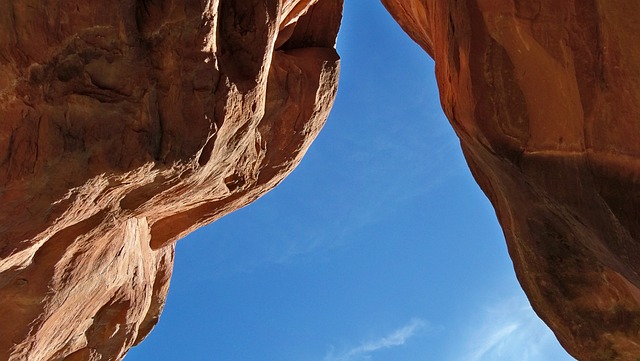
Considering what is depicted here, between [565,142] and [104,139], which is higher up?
[104,139]

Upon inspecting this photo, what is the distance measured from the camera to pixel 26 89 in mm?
6648

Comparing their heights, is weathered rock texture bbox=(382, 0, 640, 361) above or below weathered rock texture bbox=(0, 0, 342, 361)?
below

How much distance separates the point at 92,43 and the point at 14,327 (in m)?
4.33

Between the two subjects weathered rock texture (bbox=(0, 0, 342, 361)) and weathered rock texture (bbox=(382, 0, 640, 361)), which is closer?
weathered rock texture (bbox=(0, 0, 342, 361))

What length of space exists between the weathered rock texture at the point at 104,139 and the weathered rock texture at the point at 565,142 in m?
3.78

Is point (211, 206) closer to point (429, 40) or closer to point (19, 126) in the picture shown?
point (19, 126)

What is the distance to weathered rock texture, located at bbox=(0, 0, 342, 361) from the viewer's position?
6672 mm

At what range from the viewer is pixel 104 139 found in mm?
7148

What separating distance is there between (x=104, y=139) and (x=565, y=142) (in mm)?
6634

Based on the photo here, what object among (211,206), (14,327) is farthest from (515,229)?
(14,327)

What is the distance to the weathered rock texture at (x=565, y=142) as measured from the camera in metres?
7.66

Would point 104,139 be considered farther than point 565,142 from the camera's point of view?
No

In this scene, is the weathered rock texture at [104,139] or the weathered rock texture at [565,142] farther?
the weathered rock texture at [565,142]

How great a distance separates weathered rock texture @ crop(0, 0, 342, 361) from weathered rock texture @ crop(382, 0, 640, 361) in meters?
3.78
